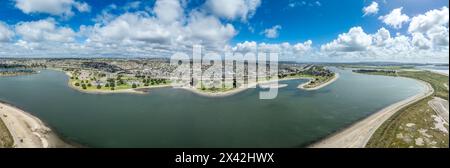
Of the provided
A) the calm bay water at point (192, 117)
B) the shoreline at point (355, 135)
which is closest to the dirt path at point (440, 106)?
the calm bay water at point (192, 117)

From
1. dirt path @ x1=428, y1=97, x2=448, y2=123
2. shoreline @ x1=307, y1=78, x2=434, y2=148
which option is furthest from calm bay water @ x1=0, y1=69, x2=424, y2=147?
dirt path @ x1=428, y1=97, x2=448, y2=123

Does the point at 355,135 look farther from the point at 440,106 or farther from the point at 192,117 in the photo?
the point at 440,106

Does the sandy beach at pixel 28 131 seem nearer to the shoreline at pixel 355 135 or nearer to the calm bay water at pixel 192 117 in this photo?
the calm bay water at pixel 192 117
